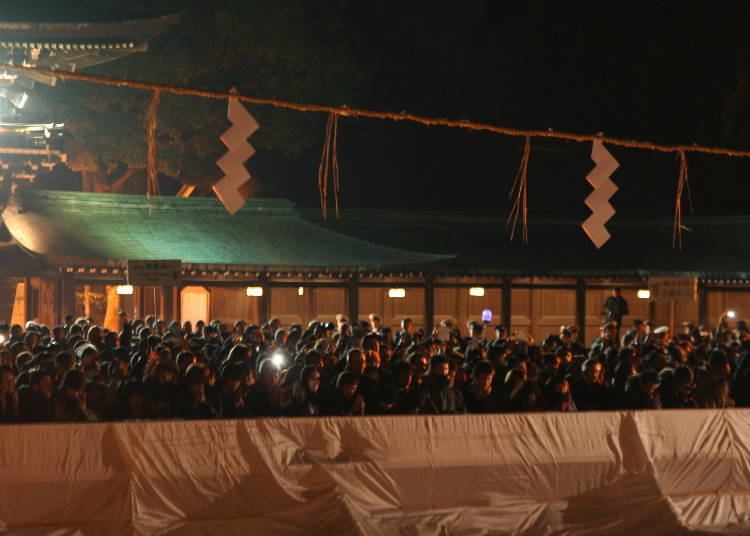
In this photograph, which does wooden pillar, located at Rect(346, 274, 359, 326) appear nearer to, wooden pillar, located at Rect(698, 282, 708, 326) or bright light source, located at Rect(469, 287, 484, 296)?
bright light source, located at Rect(469, 287, 484, 296)

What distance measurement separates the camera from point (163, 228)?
23.8 metres

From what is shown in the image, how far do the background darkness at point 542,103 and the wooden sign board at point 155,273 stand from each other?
52.9 ft

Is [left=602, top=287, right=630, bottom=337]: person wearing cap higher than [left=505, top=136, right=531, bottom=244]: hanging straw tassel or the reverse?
the reverse

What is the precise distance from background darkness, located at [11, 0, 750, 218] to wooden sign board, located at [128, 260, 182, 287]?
16.1 metres

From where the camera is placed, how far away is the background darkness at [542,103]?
36.0 m

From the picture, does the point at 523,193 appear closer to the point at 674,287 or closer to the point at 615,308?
the point at 674,287

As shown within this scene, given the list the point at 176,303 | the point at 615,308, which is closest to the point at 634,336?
the point at 615,308

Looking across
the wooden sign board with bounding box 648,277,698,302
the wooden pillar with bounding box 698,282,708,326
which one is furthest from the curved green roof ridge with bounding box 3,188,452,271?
the wooden pillar with bounding box 698,282,708,326

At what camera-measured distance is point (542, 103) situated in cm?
3934

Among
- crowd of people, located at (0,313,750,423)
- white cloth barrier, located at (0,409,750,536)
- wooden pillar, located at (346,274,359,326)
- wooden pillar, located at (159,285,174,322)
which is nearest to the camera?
white cloth barrier, located at (0,409,750,536)

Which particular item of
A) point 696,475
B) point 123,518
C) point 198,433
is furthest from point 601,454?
point 123,518

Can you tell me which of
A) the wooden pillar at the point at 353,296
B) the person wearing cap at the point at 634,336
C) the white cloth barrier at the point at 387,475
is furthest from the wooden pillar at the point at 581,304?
the white cloth barrier at the point at 387,475

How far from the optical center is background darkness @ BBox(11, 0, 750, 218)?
36000 millimetres

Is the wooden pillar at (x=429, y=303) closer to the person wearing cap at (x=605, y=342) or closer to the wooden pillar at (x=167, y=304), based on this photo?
the wooden pillar at (x=167, y=304)
